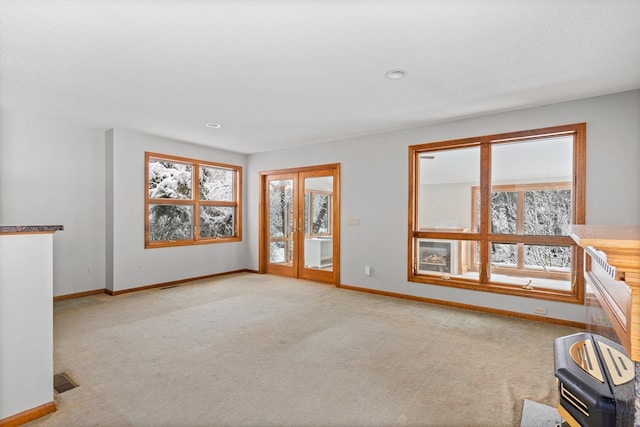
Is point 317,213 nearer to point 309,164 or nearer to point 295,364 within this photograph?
point 309,164

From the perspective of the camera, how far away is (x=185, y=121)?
174 inches

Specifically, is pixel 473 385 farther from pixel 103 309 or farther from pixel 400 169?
pixel 103 309

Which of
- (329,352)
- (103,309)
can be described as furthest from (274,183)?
(329,352)

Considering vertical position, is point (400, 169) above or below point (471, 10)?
below

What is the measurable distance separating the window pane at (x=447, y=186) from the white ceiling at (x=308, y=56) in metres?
0.64

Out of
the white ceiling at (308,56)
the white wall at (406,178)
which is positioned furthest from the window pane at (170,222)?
the white ceiling at (308,56)

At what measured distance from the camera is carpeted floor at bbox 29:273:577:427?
1.99 metres

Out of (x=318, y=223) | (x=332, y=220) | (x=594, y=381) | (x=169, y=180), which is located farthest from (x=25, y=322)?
(x=318, y=223)

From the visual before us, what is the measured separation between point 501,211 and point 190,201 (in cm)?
499

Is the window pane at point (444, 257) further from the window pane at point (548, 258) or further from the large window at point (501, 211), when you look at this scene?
the window pane at point (548, 258)

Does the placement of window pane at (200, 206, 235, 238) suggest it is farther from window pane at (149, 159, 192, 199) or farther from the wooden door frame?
the wooden door frame

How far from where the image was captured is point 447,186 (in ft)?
14.8

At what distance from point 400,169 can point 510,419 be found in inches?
136

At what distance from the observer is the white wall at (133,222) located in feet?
15.9
